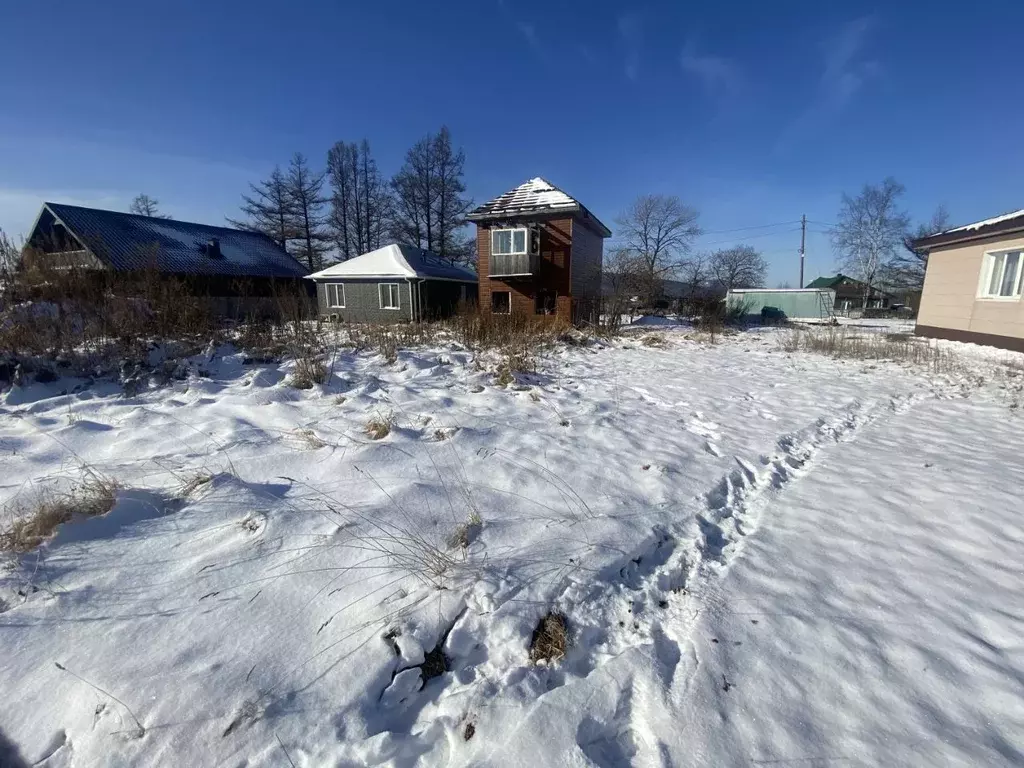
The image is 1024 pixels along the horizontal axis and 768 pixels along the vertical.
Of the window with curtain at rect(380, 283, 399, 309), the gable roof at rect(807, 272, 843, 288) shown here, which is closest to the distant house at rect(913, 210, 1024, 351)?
the window with curtain at rect(380, 283, 399, 309)

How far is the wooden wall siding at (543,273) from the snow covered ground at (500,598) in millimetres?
16105

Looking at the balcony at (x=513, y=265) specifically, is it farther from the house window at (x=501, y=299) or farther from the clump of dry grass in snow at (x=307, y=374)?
the clump of dry grass in snow at (x=307, y=374)

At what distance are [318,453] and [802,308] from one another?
41297 mm

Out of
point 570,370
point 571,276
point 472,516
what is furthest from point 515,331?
point 571,276

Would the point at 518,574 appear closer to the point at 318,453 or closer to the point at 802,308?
the point at 318,453

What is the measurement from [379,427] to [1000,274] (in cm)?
1497

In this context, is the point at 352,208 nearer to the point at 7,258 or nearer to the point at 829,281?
the point at 7,258

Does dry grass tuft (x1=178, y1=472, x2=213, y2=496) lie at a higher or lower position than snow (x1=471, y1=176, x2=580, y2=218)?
lower

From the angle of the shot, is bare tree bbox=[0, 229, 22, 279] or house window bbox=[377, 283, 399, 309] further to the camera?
house window bbox=[377, 283, 399, 309]

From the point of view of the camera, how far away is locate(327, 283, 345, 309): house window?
21312mm

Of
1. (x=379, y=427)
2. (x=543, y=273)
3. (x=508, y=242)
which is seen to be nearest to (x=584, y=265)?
(x=543, y=273)

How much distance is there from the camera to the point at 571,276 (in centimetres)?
1973

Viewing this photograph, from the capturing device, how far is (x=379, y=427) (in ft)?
Answer: 12.4

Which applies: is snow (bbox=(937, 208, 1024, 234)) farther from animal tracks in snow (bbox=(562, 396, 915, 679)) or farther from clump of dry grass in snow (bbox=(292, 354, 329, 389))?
clump of dry grass in snow (bbox=(292, 354, 329, 389))
